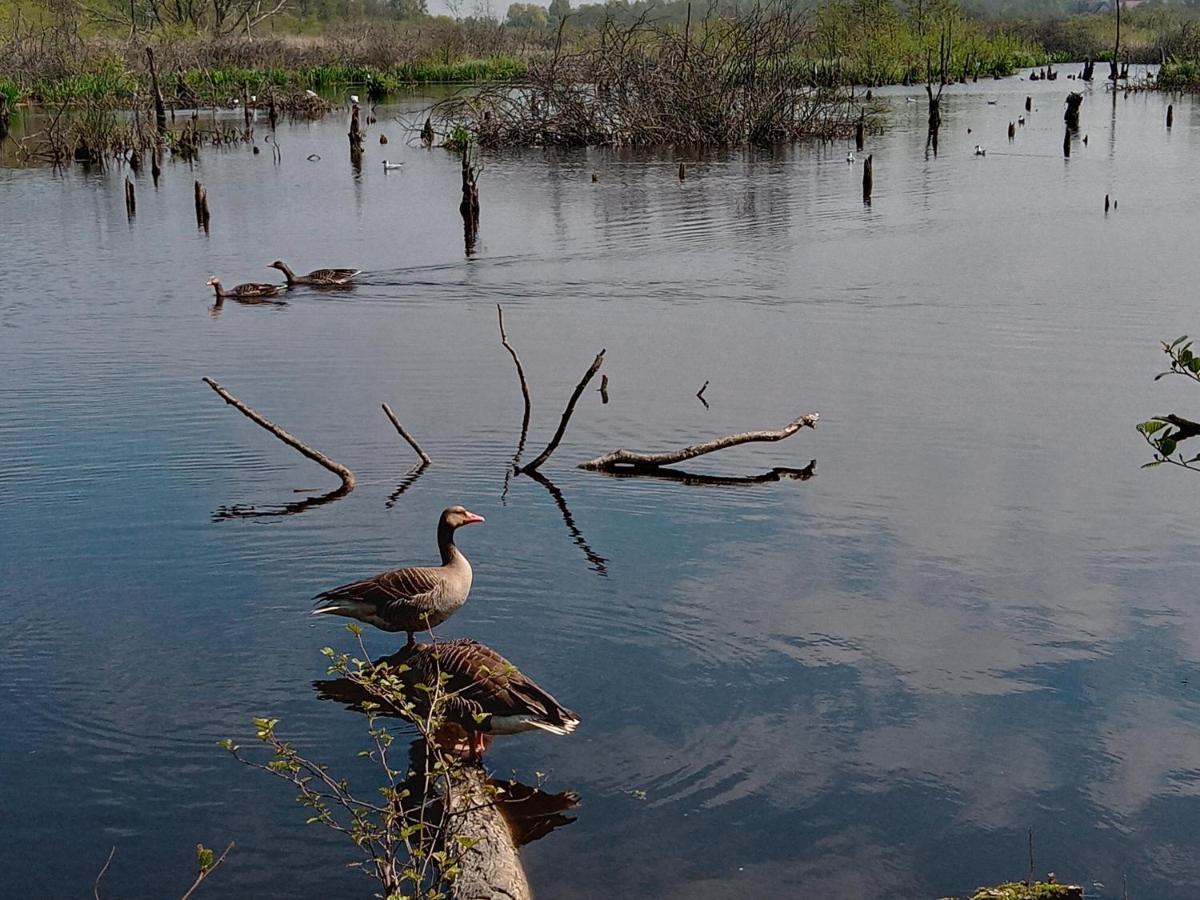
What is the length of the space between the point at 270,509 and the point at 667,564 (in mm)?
3421

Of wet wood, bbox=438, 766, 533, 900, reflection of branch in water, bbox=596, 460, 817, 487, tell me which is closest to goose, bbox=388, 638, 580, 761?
wet wood, bbox=438, 766, 533, 900

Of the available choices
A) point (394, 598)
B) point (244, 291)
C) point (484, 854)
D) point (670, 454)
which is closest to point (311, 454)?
point (670, 454)

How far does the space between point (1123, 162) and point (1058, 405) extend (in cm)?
2655

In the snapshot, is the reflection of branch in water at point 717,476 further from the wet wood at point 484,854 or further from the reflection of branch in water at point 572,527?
the wet wood at point 484,854

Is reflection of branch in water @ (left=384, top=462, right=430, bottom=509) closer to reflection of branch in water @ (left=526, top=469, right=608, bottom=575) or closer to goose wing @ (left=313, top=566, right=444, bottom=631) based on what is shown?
reflection of branch in water @ (left=526, top=469, right=608, bottom=575)

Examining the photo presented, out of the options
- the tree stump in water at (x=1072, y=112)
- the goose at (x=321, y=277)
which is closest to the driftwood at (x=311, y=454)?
the goose at (x=321, y=277)

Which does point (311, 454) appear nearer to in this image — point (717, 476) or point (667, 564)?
point (667, 564)

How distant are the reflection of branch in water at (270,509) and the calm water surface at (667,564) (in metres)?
0.13

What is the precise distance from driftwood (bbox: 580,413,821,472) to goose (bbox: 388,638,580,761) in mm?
4567

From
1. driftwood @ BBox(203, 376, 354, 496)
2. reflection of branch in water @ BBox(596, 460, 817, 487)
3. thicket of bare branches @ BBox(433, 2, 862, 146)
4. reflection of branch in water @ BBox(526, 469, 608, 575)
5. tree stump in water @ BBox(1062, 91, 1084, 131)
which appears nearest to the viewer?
reflection of branch in water @ BBox(526, 469, 608, 575)

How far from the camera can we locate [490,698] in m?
7.47

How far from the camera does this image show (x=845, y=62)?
233 feet

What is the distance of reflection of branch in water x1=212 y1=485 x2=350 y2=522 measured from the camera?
11.5 m

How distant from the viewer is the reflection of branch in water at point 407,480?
11.9 metres
